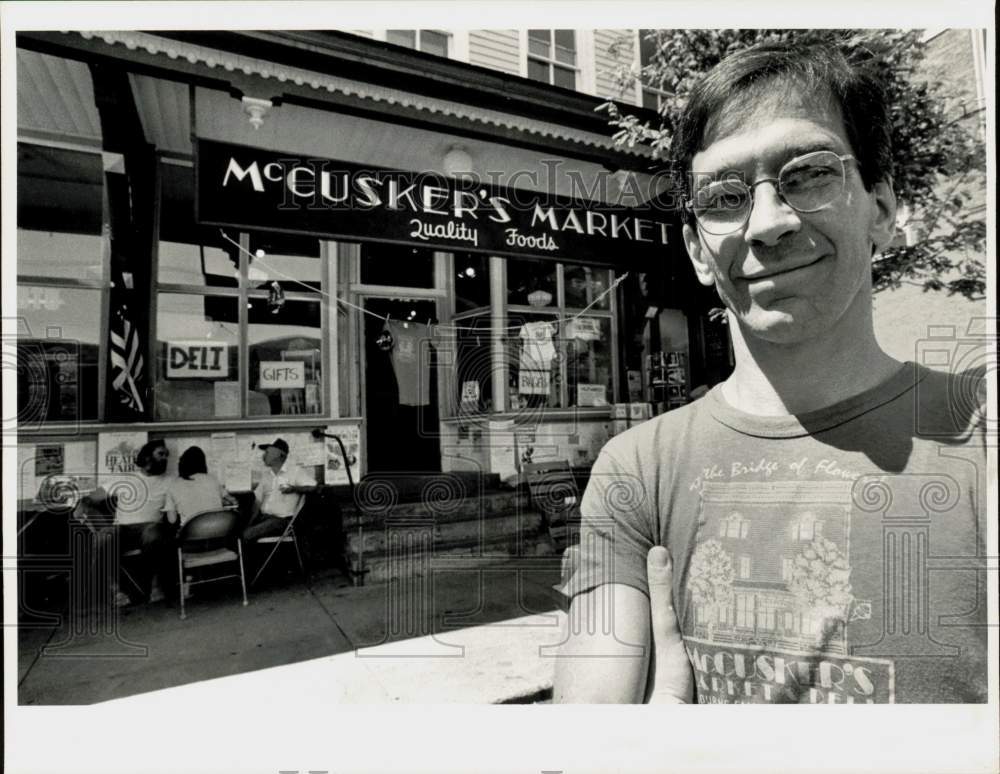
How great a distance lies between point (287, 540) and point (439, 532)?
163 cm

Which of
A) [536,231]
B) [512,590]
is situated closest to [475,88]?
[536,231]

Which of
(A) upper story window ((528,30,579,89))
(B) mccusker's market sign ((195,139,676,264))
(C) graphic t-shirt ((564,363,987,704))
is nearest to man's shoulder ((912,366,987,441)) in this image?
(C) graphic t-shirt ((564,363,987,704))

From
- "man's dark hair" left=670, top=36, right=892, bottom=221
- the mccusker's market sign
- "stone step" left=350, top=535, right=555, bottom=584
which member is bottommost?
"stone step" left=350, top=535, right=555, bottom=584

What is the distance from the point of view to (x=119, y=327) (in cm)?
479

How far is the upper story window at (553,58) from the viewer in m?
6.61

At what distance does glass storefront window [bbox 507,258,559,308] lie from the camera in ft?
22.0

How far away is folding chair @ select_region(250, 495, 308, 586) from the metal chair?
229 mm

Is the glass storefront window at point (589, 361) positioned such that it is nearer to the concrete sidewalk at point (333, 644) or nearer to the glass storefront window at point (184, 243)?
the concrete sidewalk at point (333, 644)

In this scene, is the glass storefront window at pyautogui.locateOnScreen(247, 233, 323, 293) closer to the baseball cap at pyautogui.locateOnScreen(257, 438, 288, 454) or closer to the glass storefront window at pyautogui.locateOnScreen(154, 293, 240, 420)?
the glass storefront window at pyautogui.locateOnScreen(154, 293, 240, 420)

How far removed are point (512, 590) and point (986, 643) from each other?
10.3 feet

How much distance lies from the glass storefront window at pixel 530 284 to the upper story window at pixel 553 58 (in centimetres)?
217

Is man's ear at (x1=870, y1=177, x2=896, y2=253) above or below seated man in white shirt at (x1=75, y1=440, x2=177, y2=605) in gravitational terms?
above

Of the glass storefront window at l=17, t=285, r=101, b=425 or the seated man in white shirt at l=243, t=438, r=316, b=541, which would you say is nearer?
the glass storefront window at l=17, t=285, r=101, b=425

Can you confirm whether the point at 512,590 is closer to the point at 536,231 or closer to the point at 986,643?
the point at 536,231
